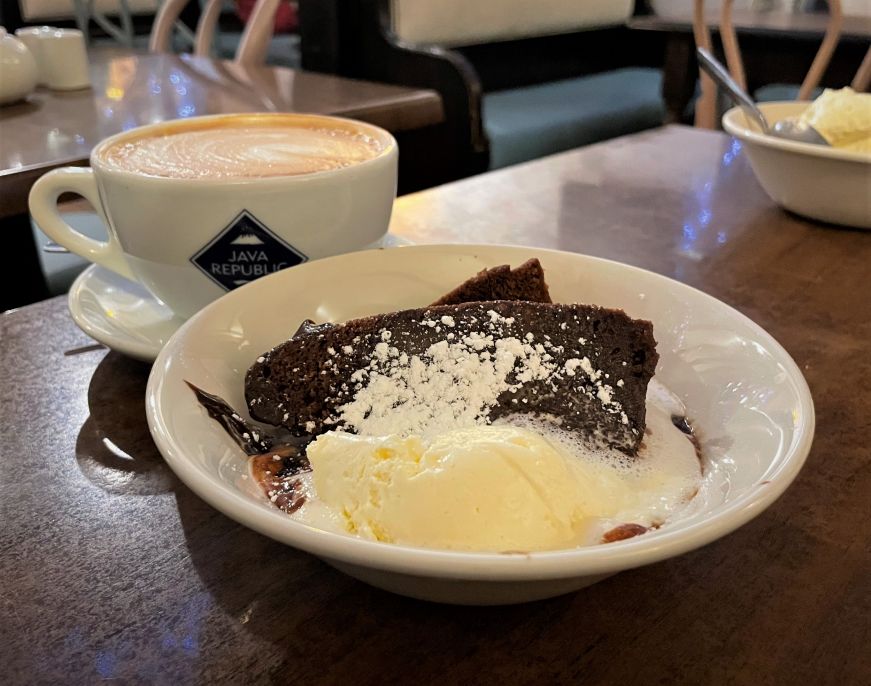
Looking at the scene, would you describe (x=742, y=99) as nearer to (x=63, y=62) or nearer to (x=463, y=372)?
(x=463, y=372)

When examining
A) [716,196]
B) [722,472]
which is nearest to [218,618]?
[722,472]

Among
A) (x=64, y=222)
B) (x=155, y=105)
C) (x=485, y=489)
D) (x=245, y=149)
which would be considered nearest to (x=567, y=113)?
(x=155, y=105)

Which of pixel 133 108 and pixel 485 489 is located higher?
pixel 485 489

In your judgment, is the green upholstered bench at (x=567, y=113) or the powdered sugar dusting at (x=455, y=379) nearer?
the powdered sugar dusting at (x=455, y=379)

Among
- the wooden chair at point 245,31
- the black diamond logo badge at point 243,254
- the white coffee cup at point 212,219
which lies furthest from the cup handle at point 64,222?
the wooden chair at point 245,31

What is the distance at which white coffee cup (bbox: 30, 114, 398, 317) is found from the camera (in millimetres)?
674

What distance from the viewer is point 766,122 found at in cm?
125

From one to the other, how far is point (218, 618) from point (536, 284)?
34cm

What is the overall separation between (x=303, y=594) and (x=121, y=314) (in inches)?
16.1

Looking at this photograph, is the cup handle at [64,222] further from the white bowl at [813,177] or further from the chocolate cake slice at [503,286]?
the white bowl at [813,177]

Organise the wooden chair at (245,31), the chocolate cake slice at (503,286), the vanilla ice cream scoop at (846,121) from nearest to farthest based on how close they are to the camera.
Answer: the chocolate cake slice at (503,286), the vanilla ice cream scoop at (846,121), the wooden chair at (245,31)

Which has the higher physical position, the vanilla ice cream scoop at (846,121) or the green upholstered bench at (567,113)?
the vanilla ice cream scoop at (846,121)

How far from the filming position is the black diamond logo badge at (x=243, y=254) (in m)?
0.69

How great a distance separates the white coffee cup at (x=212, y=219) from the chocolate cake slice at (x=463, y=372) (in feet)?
0.56
